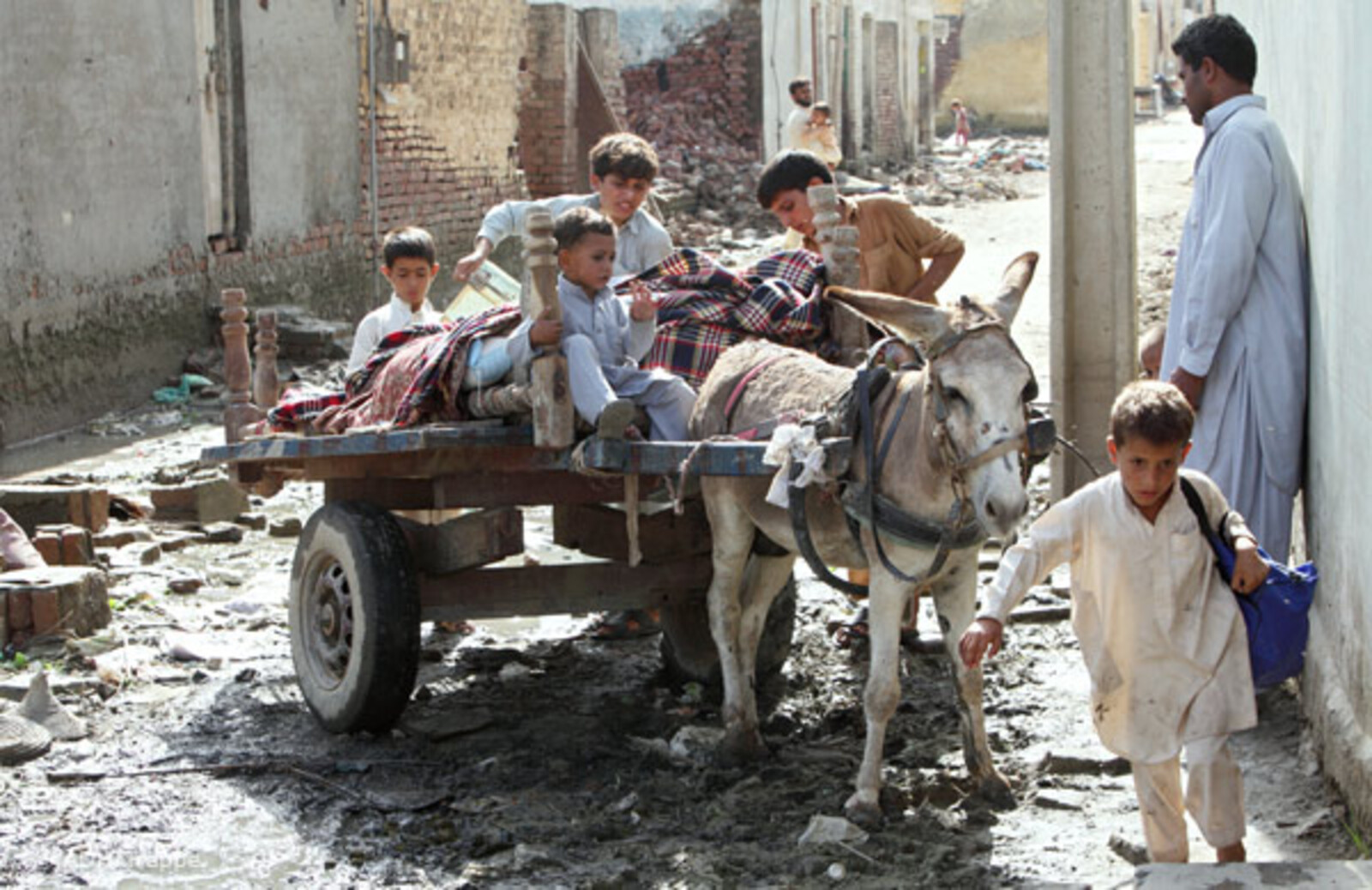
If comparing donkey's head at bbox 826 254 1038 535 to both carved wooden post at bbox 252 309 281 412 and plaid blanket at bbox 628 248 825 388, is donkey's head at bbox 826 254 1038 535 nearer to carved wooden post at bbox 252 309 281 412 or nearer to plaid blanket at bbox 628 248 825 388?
plaid blanket at bbox 628 248 825 388

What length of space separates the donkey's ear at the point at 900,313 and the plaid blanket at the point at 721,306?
1.20 m

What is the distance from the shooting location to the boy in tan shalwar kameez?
400 centimetres

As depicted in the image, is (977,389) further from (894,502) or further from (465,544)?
(465,544)

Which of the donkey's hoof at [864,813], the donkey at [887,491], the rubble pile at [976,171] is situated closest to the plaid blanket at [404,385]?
the donkey at [887,491]

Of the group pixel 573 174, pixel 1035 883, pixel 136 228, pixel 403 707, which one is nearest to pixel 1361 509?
pixel 1035 883

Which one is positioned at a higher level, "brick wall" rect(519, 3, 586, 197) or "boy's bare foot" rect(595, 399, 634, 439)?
"brick wall" rect(519, 3, 586, 197)

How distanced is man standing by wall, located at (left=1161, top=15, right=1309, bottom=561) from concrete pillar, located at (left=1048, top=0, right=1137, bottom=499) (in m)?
3.19

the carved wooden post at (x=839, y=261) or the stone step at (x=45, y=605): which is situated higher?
the carved wooden post at (x=839, y=261)

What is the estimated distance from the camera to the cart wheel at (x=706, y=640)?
6609mm

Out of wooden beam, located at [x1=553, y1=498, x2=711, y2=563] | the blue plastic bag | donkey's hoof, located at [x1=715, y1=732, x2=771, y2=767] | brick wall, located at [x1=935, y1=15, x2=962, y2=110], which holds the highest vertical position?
brick wall, located at [x1=935, y1=15, x2=962, y2=110]

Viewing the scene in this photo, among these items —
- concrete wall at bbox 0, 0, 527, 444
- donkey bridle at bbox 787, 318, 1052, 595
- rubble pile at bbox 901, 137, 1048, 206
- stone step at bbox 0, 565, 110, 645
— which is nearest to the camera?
donkey bridle at bbox 787, 318, 1052, 595

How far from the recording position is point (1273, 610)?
13.2 ft

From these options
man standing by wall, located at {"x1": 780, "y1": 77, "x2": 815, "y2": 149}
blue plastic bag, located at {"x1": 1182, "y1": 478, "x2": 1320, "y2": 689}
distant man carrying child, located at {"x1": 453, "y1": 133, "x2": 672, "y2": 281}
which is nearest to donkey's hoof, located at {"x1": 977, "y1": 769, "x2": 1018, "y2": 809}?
blue plastic bag, located at {"x1": 1182, "y1": 478, "x2": 1320, "y2": 689}

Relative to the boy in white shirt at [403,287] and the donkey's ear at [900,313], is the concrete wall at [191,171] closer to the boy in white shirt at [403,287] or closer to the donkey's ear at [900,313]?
the boy in white shirt at [403,287]
